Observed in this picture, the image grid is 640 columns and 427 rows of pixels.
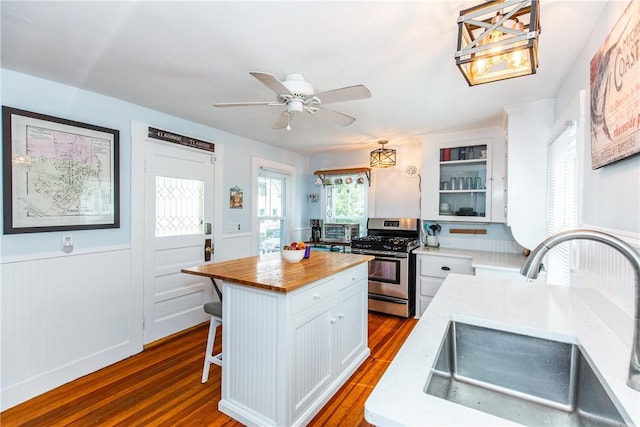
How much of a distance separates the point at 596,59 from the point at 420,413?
1.69 meters

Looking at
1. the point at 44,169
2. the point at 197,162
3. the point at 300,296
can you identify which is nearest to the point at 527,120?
the point at 300,296

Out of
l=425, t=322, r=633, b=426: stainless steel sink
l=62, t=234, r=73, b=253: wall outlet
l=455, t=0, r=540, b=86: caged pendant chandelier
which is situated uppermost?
l=455, t=0, r=540, b=86: caged pendant chandelier

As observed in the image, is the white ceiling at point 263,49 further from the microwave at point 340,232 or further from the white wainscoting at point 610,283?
the microwave at point 340,232

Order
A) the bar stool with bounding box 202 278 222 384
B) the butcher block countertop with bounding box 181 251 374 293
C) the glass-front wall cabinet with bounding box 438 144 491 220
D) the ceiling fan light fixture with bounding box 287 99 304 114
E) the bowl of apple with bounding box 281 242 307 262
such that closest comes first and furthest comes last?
the butcher block countertop with bounding box 181 251 374 293 → the ceiling fan light fixture with bounding box 287 99 304 114 → the bar stool with bounding box 202 278 222 384 → the bowl of apple with bounding box 281 242 307 262 → the glass-front wall cabinet with bounding box 438 144 491 220

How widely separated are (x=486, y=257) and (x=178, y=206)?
330 cm

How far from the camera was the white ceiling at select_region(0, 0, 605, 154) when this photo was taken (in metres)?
1.39

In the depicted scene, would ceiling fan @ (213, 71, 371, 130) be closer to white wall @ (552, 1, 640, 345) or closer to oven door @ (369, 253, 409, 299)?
white wall @ (552, 1, 640, 345)

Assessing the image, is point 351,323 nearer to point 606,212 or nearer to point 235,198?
point 606,212

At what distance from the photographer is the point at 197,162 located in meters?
3.24

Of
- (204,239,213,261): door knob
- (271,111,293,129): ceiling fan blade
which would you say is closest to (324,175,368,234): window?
(204,239,213,261): door knob

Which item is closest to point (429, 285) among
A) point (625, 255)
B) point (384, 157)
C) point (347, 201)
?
point (384, 157)

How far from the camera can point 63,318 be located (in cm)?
227

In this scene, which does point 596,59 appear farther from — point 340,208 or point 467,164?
point 340,208

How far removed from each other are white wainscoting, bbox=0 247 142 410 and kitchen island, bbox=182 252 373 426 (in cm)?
108
